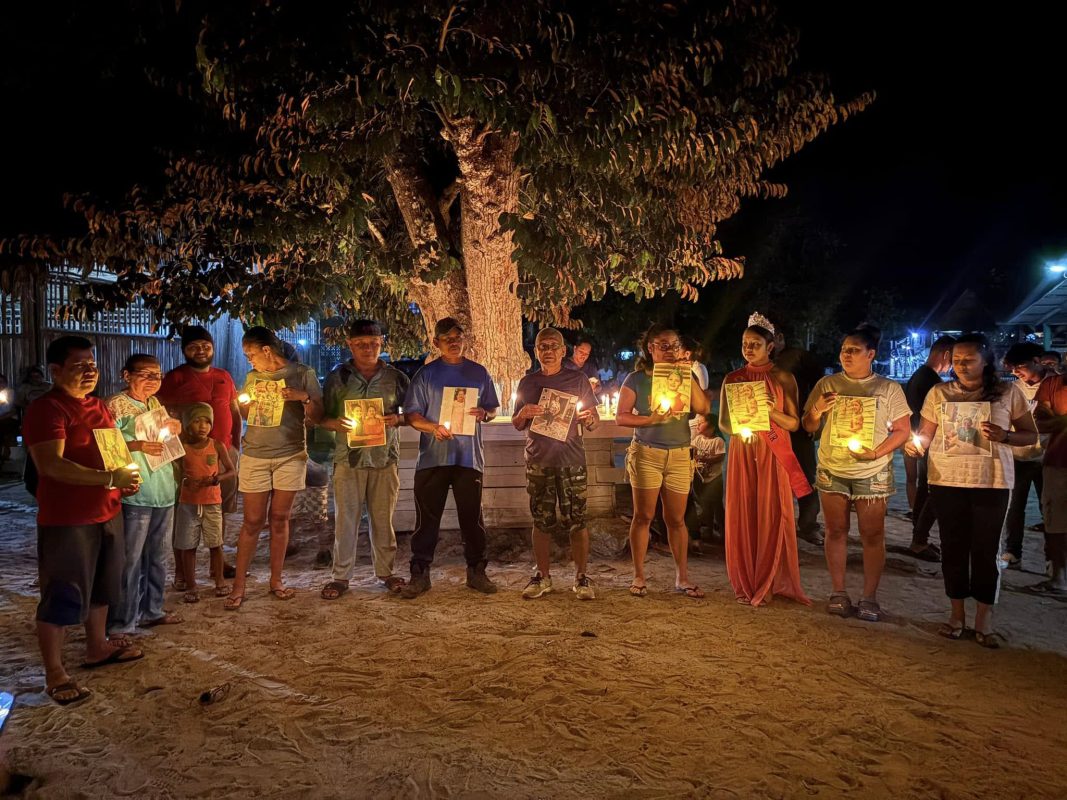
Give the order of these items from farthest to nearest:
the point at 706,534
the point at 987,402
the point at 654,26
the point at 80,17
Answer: the point at 706,534
the point at 80,17
the point at 654,26
the point at 987,402

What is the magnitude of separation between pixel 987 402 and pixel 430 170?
746 cm

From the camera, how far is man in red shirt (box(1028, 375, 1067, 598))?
5.94 meters

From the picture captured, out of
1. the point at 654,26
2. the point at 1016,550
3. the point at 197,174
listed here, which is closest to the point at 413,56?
the point at 654,26

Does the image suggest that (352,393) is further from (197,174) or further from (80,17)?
(80,17)

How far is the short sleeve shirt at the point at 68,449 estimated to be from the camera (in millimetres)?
3867

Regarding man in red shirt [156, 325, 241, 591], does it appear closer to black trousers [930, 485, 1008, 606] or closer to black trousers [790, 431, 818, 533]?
black trousers [930, 485, 1008, 606]

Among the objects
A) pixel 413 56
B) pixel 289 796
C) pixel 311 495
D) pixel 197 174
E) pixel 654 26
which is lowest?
pixel 289 796

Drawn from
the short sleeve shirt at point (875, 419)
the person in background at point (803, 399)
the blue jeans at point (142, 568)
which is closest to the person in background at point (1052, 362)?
the person in background at point (803, 399)

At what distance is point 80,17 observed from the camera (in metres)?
7.21

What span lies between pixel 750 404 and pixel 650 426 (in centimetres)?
79

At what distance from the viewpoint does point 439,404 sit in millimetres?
5953

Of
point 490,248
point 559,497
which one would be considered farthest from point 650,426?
point 490,248

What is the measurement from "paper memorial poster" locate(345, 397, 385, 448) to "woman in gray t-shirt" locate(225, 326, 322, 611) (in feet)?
0.98

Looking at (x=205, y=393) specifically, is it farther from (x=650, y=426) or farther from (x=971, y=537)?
(x=971, y=537)
